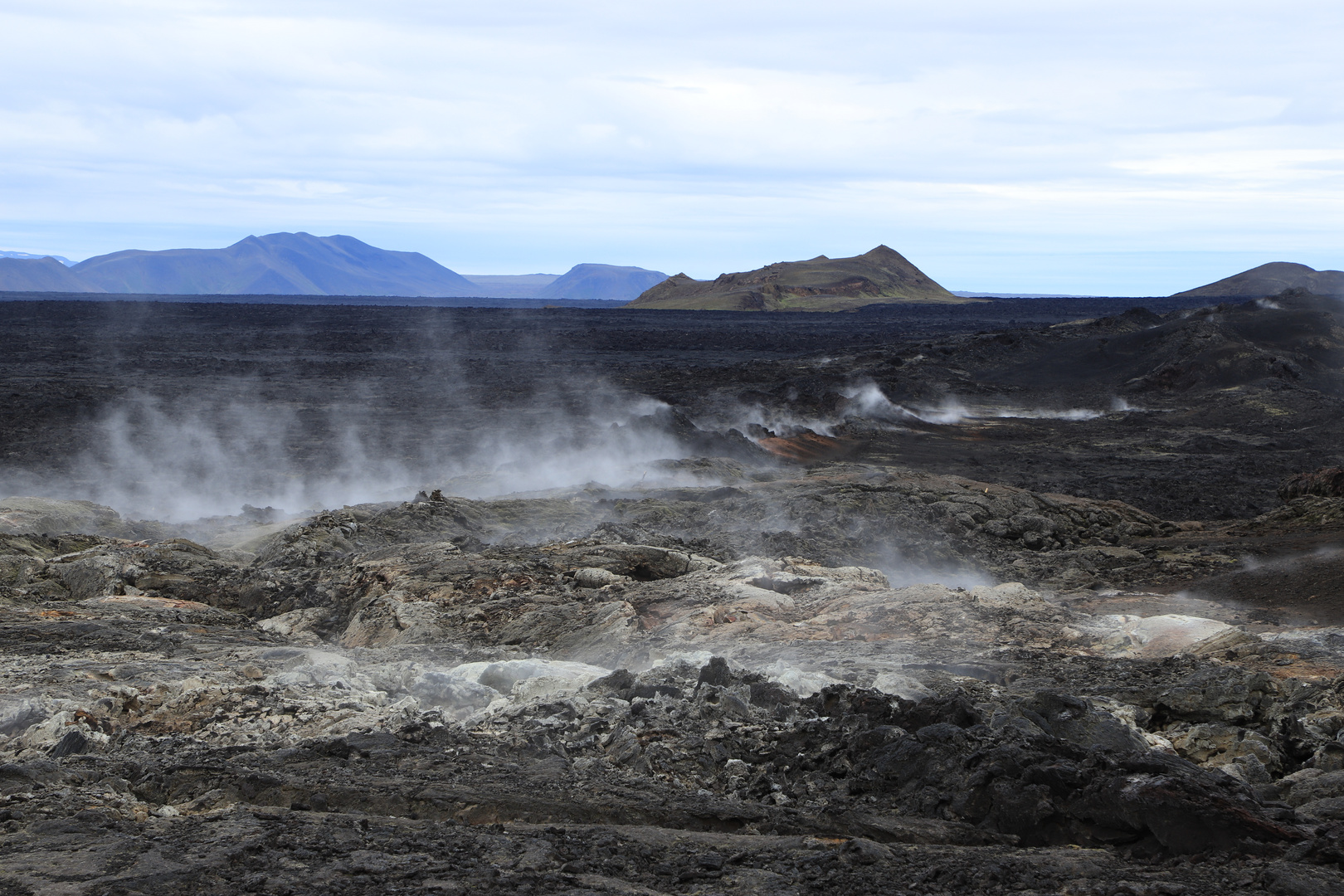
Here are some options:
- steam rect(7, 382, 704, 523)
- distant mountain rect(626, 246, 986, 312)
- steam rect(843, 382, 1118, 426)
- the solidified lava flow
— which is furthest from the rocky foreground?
distant mountain rect(626, 246, 986, 312)

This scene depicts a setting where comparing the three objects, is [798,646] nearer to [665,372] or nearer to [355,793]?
[355,793]

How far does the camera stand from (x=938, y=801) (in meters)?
5.20

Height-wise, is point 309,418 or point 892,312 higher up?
point 892,312

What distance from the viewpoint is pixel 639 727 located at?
20.9 ft

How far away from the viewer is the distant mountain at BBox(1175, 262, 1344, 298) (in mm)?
129625

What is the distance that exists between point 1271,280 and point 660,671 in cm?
16196

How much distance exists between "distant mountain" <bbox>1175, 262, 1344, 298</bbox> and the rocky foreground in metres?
134

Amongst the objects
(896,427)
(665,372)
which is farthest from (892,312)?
(896,427)

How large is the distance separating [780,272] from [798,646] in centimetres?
15424

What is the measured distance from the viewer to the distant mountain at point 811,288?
13250 cm

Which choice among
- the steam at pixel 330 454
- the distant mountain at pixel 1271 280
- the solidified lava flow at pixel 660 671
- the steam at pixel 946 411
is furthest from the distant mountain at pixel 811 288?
the solidified lava flow at pixel 660 671

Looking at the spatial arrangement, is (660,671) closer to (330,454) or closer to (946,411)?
(330,454)

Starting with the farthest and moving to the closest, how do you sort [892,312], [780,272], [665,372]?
[780,272]
[892,312]
[665,372]

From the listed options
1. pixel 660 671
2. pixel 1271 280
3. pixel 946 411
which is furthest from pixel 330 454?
pixel 1271 280
